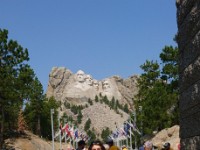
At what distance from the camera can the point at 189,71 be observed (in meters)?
4.79

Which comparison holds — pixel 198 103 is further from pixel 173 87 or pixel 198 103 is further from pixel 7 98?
pixel 173 87

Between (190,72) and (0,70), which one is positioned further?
(0,70)

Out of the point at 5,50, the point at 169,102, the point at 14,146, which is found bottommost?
the point at 14,146

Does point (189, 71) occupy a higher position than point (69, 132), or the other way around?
point (69, 132)

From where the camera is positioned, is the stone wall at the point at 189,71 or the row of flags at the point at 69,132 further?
the row of flags at the point at 69,132

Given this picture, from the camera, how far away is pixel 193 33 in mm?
4660

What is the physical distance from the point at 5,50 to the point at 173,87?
2265cm

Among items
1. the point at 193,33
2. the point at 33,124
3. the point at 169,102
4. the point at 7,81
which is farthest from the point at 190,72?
the point at 33,124

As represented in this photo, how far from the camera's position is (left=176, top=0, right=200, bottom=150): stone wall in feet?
14.7

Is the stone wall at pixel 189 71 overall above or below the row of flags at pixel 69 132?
below

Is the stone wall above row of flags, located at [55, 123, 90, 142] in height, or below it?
below

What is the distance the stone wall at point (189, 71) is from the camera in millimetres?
4477

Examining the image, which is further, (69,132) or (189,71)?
(69,132)

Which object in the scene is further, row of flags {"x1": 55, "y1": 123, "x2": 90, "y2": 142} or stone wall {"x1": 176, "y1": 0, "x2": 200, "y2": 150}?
row of flags {"x1": 55, "y1": 123, "x2": 90, "y2": 142}
